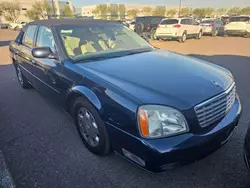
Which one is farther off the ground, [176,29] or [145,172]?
[176,29]

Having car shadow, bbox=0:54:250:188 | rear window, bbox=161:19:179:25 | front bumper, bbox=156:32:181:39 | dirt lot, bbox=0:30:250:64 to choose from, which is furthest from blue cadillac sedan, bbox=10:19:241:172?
rear window, bbox=161:19:179:25

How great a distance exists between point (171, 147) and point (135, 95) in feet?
1.86

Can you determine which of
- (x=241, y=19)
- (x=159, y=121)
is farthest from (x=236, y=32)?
(x=159, y=121)

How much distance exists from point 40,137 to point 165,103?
2.09m

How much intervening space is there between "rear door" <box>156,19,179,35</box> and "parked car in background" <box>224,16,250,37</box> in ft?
18.2

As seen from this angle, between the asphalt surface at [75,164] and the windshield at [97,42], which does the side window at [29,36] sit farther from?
the asphalt surface at [75,164]

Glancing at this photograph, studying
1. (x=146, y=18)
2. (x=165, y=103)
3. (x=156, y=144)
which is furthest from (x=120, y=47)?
(x=146, y=18)

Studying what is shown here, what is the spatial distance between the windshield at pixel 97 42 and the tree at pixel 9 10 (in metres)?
57.0

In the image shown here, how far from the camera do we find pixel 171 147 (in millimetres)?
1766

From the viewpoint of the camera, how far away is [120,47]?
127 inches

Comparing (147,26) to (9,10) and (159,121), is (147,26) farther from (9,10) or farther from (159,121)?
(9,10)

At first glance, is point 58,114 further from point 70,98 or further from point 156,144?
point 156,144

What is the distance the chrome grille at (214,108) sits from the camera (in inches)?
75.2

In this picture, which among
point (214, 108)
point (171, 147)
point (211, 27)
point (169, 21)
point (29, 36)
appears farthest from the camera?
point (211, 27)
